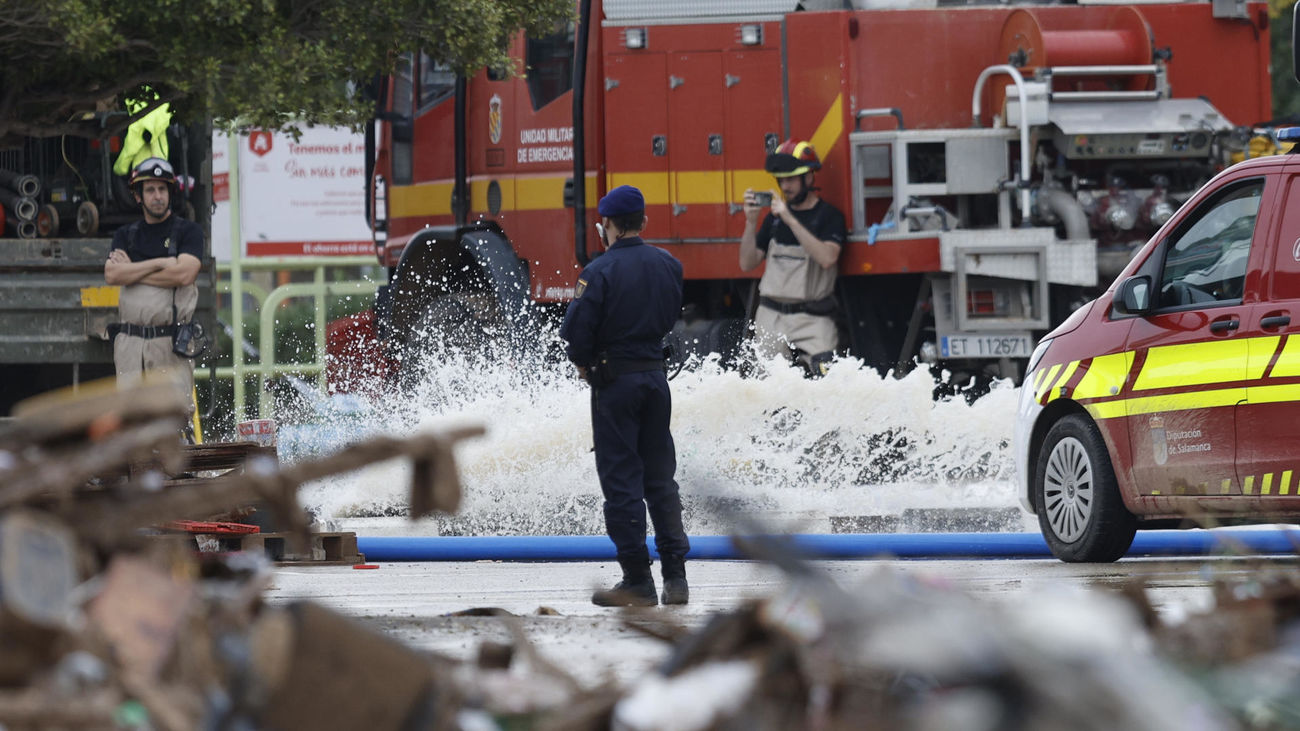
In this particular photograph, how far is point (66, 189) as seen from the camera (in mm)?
12055

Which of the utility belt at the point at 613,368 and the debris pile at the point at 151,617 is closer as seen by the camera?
the debris pile at the point at 151,617

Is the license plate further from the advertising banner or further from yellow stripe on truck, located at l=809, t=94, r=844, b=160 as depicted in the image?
the advertising banner

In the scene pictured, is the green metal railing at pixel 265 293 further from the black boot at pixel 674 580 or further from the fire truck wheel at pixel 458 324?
the black boot at pixel 674 580

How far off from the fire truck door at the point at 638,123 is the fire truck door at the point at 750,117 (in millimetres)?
402

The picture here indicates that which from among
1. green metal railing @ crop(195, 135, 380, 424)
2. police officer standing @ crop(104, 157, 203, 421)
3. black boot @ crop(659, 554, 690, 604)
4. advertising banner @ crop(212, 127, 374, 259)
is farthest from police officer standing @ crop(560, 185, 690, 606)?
advertising banner @ crop(212, 127, 374, 259)

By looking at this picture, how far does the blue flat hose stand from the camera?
900cm

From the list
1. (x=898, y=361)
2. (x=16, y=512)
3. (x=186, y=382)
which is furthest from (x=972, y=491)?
(x=16, y=512)

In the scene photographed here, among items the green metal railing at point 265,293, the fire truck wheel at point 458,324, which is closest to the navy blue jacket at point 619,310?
the fire truck wheel at point 458,324

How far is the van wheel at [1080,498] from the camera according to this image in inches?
324

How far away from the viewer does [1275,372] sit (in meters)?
7.24

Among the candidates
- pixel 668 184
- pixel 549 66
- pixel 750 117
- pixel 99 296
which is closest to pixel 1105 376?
pixel 750 117

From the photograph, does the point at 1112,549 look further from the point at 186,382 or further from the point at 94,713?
the point at 94,713

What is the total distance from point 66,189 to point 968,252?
5675mm

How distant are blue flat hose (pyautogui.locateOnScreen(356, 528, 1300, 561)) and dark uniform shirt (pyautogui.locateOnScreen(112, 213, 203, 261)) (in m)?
2.19
